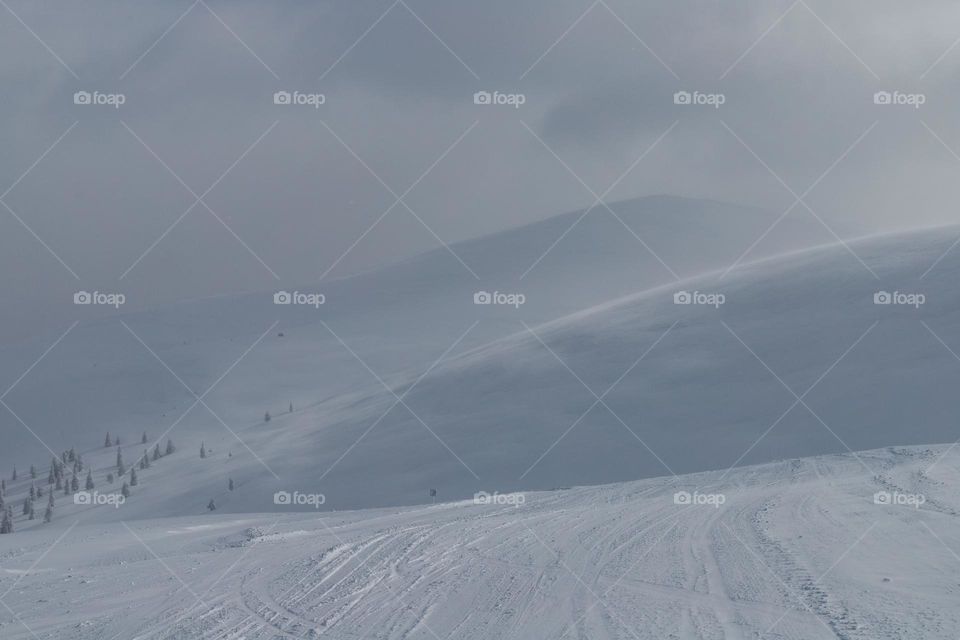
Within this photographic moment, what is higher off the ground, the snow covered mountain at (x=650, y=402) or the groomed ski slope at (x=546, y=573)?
the snow covered mountain at (x=650, y=402)

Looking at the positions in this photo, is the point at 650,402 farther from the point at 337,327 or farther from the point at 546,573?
the point at 337,327

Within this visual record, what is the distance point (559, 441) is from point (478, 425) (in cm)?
347

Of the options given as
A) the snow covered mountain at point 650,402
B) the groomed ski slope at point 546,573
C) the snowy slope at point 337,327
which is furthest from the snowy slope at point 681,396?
the snowy slope at point 337,327

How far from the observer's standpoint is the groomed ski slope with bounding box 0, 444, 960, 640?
8.42 metres

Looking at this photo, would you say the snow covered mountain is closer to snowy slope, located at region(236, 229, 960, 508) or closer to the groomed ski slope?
snowy slope, located at region(236, 229, 960, 508)

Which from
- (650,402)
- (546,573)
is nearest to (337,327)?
(650,402)

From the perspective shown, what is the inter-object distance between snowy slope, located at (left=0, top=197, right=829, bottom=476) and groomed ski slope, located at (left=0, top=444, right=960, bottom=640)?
23463 mm

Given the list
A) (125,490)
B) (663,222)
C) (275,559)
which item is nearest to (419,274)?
(663,222)

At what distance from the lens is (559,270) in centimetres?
8494

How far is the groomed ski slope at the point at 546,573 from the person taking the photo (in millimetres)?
8422

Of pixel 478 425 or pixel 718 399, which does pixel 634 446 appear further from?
pixel 478 425

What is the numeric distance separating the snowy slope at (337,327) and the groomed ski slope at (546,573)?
2346 centimetres

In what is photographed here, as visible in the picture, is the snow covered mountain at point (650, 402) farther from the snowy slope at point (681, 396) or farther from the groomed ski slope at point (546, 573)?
the groomed ski slope at point (546, 573)

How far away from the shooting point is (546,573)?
10453 millimetres
